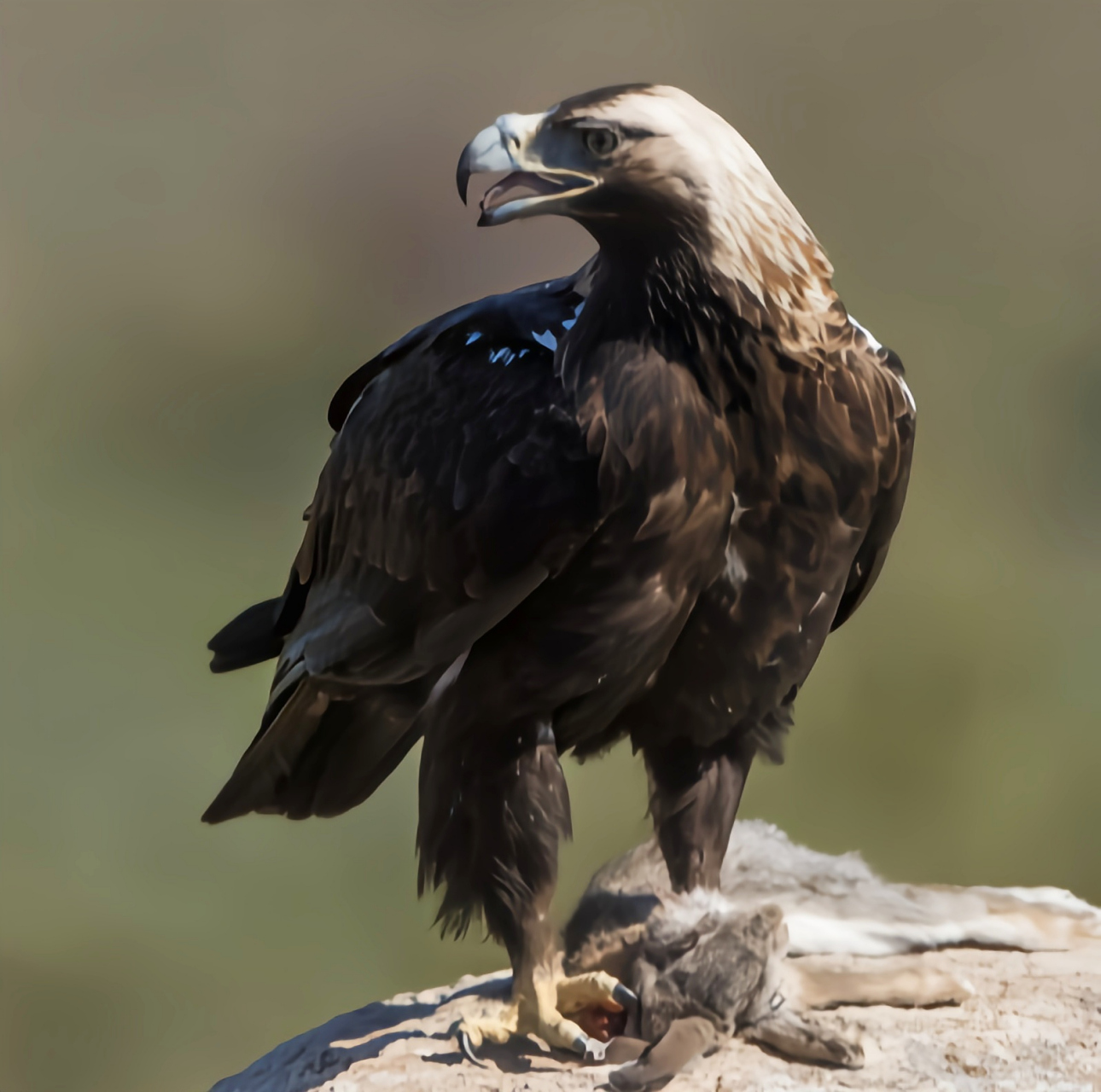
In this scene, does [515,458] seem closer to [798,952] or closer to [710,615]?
[710,615]

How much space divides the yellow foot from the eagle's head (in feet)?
3.38

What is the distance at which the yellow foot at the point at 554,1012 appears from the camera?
188 cm

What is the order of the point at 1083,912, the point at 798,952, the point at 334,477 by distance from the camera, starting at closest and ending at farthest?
the point at 334,477 < the point at 798,952 < the point at 1083,912

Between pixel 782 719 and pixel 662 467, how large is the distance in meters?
0.66

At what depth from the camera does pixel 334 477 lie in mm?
1994

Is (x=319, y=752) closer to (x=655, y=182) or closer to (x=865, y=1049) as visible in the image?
(x=865, y=1049)

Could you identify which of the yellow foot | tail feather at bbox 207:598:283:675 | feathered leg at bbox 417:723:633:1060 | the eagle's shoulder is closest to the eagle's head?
the eagle's shoulder

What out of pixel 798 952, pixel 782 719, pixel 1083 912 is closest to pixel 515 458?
pixel 782 719

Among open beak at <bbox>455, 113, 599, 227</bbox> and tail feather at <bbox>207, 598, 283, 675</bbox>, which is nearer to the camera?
open beak at <bbox>455, 113, 599, 227</bbox>

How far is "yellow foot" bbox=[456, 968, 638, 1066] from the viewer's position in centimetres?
188

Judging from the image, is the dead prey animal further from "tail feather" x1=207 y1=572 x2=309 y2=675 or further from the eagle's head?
the eagle's head

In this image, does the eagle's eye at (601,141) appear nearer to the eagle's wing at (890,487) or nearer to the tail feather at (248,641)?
the eagle's wing at (890,487)

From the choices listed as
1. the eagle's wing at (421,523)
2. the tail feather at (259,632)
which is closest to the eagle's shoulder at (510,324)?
the eagle's wing at (421,523)

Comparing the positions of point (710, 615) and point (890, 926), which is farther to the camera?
point (890, 926)
